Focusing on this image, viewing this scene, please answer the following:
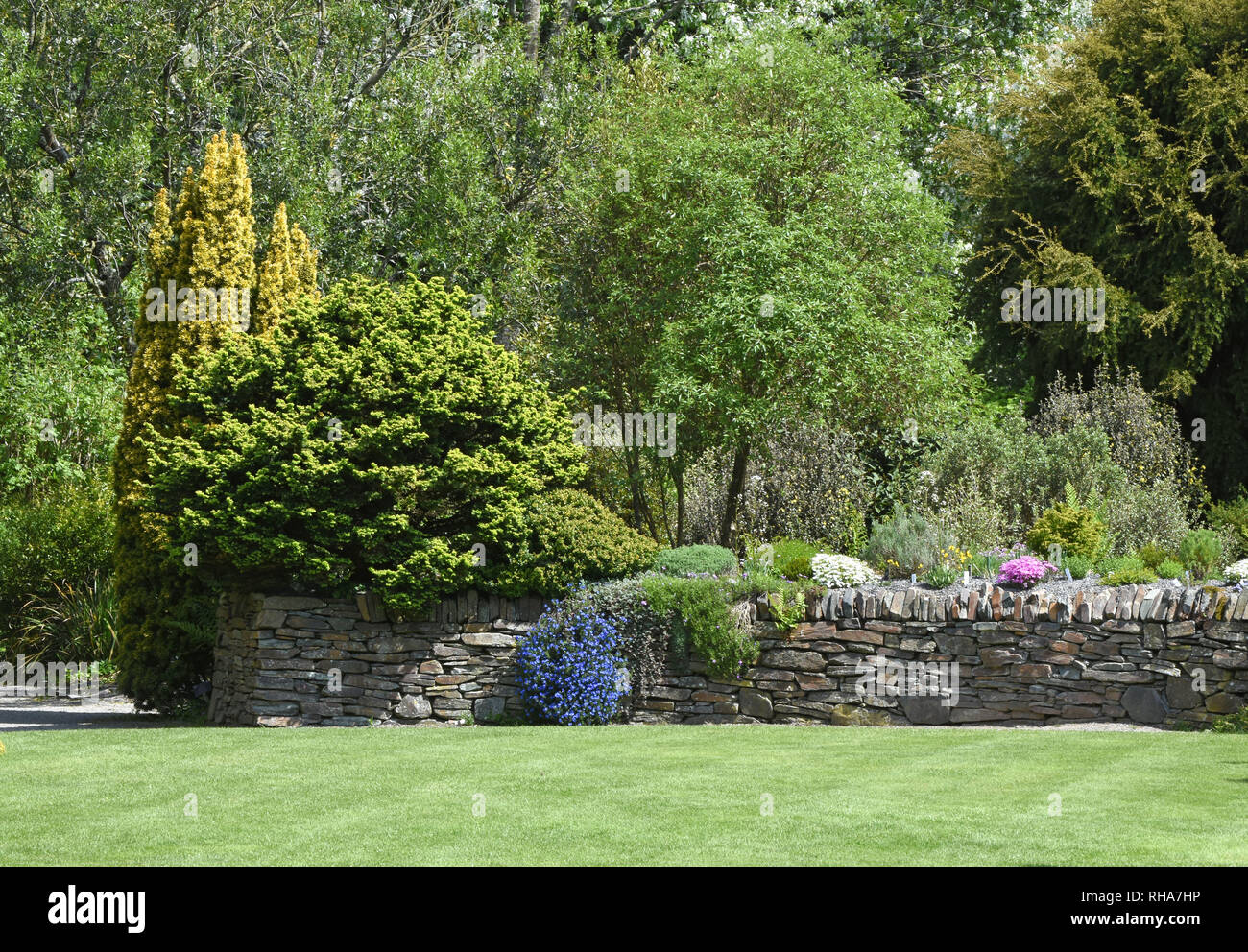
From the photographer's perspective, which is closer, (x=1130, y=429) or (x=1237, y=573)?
(x=1237, y=573)

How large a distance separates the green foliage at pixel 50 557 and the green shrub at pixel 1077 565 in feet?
42.0

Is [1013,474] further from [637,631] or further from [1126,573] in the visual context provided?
[637,631]

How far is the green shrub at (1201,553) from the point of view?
13.8m

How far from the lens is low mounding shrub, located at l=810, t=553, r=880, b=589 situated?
13555 millimetres

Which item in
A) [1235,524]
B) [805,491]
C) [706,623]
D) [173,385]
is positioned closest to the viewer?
[706,623]

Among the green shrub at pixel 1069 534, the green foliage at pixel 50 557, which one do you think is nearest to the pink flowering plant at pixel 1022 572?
the green shrub at pixel 1069 534

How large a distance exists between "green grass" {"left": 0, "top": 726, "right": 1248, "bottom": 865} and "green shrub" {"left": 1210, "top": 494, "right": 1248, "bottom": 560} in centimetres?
537

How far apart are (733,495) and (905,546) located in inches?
140

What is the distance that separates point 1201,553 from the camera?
14.0 metres

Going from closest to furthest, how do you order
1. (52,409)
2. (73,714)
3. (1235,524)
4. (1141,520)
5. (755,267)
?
(73,714), (1141,520), (755,267), (1235,524), (52,409)

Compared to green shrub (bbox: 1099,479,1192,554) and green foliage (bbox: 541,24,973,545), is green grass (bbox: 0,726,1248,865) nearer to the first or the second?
green shrub (bbox: 1099,479,1192,554)

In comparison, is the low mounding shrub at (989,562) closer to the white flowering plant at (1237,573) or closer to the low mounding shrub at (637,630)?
the white flowering plant at (1237,573)

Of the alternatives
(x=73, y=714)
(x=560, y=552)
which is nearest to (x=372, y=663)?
(x=560, y=552)

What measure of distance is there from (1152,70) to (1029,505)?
8617mm
